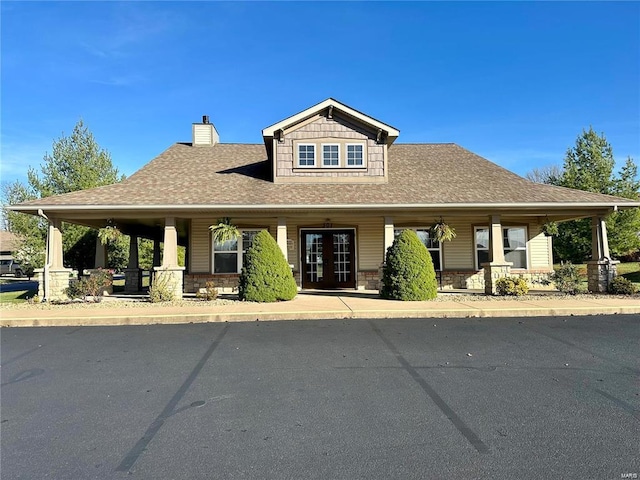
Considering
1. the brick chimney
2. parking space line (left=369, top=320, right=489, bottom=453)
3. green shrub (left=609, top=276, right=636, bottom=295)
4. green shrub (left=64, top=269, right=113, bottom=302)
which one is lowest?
parking space line (left=369, top=320, right=489, bottom=453)

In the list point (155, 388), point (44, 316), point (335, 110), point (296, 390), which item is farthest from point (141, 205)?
point (296, 390)

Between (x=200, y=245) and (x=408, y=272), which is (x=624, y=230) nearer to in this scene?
(x=408, y=272)

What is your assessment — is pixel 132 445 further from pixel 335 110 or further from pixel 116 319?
pixel 335 110

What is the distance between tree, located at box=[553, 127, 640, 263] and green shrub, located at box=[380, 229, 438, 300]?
1835 centimetres

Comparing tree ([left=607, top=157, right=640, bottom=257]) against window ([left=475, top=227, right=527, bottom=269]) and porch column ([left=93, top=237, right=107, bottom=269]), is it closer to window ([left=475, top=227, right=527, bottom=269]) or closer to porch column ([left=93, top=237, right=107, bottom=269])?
window ([left=475, top=227, right=527, bottom=269])

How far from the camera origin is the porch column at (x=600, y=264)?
40.0ft

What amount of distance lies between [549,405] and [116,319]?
26.0 feet

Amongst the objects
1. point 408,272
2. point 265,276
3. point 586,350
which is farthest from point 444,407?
point 265,276

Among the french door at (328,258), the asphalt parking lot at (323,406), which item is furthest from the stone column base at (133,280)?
the asphalt parking lot at (323,406)

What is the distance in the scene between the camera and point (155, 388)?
4512 millimetres

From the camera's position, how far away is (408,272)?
1095cm

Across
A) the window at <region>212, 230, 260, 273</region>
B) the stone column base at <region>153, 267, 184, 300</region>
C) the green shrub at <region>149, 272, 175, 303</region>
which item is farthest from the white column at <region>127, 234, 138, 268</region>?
the green shrub at <region>149, 272, 175, 303</region>

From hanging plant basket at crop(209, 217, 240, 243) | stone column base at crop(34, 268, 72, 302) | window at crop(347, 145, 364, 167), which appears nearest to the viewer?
stone column base at crop(34, 268, 72, 302)

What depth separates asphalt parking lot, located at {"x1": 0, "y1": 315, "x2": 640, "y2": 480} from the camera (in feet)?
9.48
